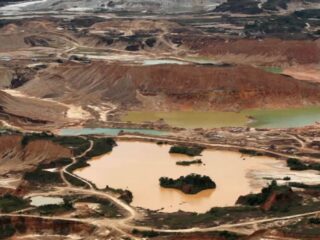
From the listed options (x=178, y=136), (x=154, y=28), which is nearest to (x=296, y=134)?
(x=178, y=136)

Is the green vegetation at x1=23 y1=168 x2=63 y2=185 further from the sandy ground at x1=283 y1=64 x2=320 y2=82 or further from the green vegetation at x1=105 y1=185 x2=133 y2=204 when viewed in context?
the sandy ground at x1=283 y1=64 x2=320 y2=82

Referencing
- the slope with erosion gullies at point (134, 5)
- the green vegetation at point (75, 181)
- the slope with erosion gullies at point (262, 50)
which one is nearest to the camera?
the green vegetation at point (75, 181)

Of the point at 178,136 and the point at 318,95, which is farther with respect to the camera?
the point at 318,95

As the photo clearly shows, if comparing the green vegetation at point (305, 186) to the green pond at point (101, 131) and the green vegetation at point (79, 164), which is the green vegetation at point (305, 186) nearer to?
the green vegetation at point (79, 164)

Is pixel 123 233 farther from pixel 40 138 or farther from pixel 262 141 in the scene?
pixel 262 141

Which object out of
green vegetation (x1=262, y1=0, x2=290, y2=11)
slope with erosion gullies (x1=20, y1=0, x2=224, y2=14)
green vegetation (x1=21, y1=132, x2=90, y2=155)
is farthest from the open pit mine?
slope with erosion gullies (x1=20, y1=0, x2=224, y2=14)

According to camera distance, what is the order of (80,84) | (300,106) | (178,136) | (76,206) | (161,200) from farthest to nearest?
(80,84) → (300,106) → (178,136) → (161,200) → (76,206)

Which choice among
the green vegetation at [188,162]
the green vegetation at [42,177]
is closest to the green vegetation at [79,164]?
the green vegetation at [42,177]

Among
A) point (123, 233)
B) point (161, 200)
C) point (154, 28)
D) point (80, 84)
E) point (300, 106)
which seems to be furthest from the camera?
point (154, 28)
